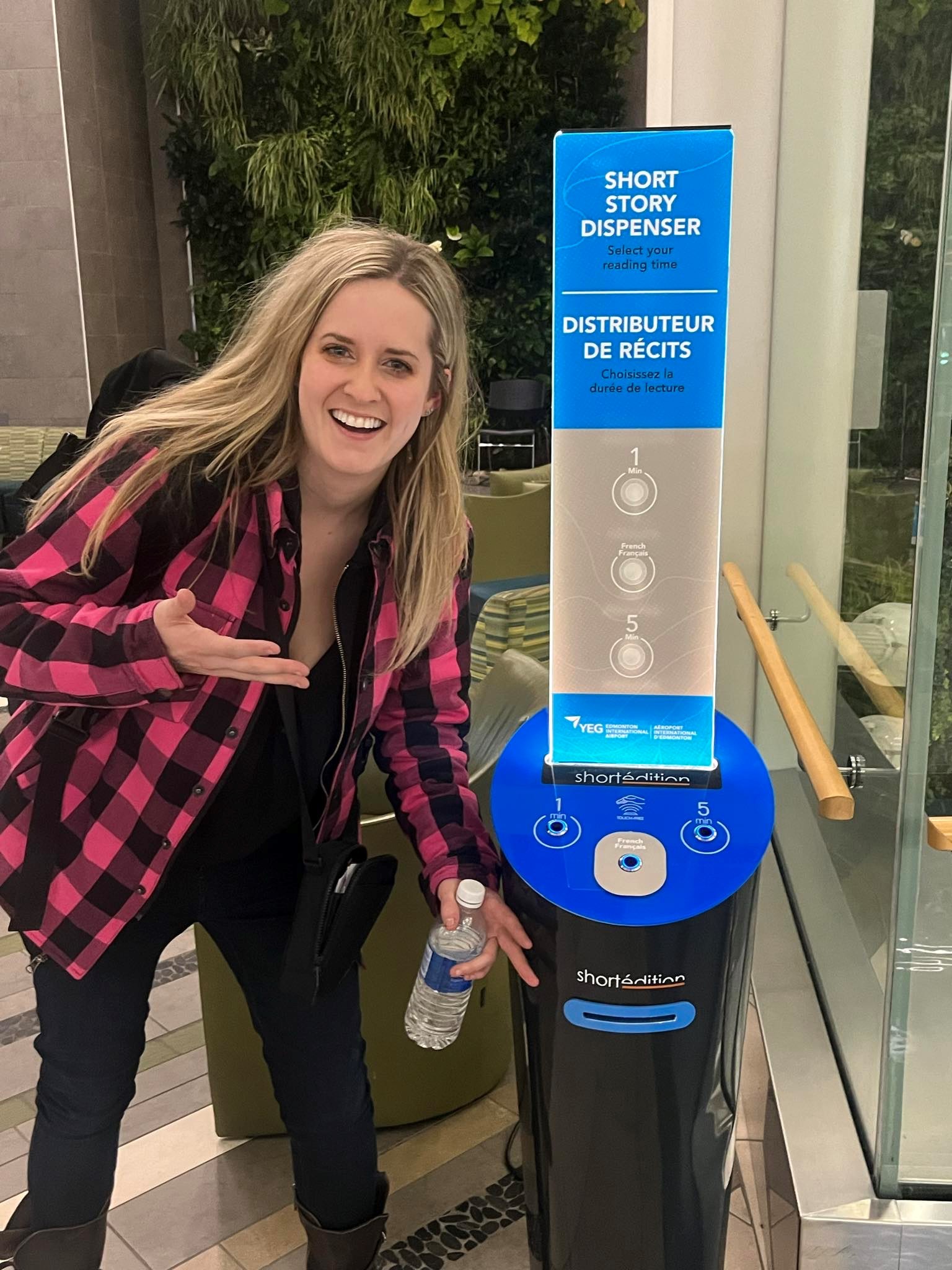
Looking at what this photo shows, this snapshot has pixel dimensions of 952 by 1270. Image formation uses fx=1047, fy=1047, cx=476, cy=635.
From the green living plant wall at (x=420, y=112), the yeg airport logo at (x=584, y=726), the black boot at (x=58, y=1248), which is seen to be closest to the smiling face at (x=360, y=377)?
the yeg airport logo at (x=584, y=726)

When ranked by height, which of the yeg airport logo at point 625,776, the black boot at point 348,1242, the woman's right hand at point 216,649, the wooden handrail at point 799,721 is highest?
the woman's right hand at point 216,649

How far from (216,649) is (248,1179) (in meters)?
1.16

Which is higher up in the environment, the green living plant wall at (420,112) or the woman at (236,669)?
the green living plant wall at (420,112)

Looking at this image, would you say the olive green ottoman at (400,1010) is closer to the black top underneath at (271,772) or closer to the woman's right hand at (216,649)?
the black top underneath at (271,772)

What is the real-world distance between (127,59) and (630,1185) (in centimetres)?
668

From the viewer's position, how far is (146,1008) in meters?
1.31

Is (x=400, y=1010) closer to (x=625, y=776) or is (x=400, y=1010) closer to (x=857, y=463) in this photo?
(x=625, y=776)

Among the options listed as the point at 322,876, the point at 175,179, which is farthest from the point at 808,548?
the point at 175,179

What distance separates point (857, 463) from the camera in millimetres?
1751

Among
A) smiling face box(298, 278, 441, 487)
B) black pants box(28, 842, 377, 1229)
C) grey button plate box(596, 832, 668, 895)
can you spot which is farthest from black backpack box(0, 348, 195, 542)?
grey button plate box(596, 832, 668, 895)

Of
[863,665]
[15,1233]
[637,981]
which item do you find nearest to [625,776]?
[637,981]

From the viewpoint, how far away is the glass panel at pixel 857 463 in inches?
52.3

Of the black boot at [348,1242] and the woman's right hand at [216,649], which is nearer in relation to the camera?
the woman's right hand at [216,649]

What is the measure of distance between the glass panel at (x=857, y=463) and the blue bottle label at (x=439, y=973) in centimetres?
57
